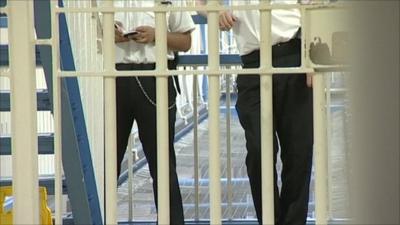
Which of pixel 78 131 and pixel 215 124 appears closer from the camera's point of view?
pixel 215 124

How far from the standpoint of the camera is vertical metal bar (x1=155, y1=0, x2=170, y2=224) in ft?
5.41

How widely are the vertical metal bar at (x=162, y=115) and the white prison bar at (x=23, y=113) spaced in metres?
0.30

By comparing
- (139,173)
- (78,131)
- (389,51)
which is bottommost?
(139,173)

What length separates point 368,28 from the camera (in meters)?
0.51

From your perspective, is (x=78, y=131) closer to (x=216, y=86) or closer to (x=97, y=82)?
(x=97, y=82)

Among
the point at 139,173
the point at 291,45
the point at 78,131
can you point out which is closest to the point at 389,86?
the point at 291,45

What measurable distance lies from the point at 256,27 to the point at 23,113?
86 centimetres

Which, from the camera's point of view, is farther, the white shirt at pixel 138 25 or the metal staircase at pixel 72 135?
the white shirt at pixel 138 25

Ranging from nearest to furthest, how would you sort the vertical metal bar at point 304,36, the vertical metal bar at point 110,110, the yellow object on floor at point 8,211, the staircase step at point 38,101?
the vertical metal bar at point 304,36 → the vertical metal bar at point 110,110 → the yellow object on floor at point 8,211 → the staircase step at point 38,101

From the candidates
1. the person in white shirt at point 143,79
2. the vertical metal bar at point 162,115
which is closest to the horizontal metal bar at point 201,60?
the person in white shirt at point 143,79

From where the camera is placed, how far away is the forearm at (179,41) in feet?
8.10

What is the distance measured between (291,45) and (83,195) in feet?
2.72

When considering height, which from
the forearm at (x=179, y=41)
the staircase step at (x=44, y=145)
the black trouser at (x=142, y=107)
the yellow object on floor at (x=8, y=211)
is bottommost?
the yellow object on floor at (x=8, y=211)

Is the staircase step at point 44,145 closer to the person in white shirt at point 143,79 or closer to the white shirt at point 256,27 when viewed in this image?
the person in white shirt at point 143,79
